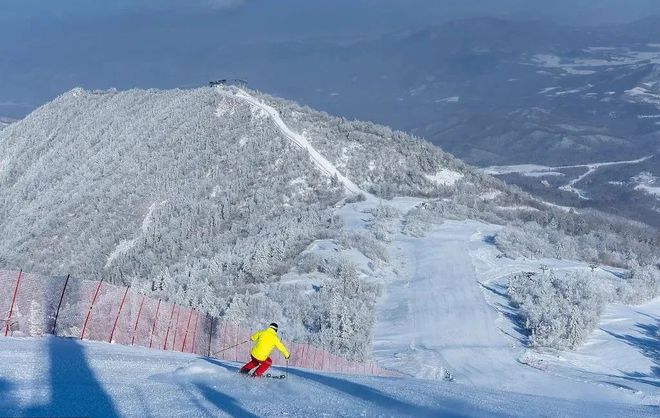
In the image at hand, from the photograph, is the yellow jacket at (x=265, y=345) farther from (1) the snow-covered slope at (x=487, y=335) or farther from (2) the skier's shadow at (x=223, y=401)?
(1) the snow-covered slope at (x=487, y=335)

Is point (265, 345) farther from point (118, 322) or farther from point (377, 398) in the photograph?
point (118, 322)

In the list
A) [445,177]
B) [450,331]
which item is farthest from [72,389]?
[445,177]

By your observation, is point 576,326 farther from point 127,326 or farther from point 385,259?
point 127,326

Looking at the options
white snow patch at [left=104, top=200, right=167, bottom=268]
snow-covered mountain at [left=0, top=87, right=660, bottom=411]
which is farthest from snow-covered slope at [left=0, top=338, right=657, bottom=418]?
white snow patch at [left=104, top=200, right=167, bottom=268]

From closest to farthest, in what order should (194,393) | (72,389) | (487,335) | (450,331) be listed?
(72,389) < (194,393) < (487,335) < (450,331)

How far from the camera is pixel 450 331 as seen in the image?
937 inches

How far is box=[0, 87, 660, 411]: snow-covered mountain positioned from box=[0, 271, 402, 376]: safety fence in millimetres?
2814

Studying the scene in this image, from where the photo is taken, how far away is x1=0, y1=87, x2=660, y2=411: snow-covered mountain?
72.6ft

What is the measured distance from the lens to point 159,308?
17172 millimetres

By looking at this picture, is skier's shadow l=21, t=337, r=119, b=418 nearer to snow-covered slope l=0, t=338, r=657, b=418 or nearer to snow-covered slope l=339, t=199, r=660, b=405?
snow-covered slope l=0, t=338, r=657, b=418

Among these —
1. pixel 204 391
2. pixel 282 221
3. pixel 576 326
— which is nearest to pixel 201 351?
pixel 204 391

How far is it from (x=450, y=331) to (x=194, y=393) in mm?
13891

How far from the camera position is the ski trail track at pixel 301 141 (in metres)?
45.0

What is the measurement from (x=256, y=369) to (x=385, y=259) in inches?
697
